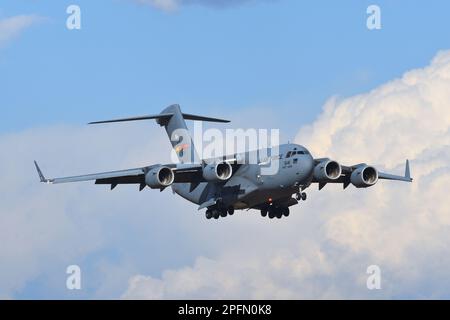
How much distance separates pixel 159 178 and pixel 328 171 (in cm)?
697

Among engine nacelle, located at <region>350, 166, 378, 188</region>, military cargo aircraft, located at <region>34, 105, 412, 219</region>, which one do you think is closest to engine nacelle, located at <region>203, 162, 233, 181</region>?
military cargo aircraft, located at <region>34, 105, 412, 219</region>

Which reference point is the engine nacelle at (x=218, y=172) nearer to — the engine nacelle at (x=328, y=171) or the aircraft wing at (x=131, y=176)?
the aircraft wing at (x=131, y=176)

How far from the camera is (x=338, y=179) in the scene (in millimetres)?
55250

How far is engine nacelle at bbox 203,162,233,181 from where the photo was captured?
2092 inches

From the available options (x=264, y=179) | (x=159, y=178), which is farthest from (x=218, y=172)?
(x=159, y=178)

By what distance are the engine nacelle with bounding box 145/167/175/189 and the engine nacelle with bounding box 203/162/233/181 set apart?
1.45 metres

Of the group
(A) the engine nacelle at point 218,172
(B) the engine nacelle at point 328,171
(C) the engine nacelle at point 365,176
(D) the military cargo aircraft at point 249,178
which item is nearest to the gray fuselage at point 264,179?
(D) the military cargo aircraft at point 249,178

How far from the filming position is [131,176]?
54500 millimetres

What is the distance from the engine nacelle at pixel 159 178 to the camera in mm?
52844

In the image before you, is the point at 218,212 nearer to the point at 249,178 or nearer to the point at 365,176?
the point at 249,178
